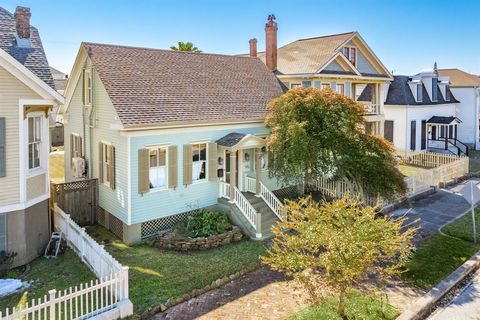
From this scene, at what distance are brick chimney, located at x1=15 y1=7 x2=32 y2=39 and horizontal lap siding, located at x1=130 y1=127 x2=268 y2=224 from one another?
5.44m

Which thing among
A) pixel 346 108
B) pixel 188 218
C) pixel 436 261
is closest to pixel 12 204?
pixel 188 218

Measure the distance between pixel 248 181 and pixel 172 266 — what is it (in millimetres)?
7044

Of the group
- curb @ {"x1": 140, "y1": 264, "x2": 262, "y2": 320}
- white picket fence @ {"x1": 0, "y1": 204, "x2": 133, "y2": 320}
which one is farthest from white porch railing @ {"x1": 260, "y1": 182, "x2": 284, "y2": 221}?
white picket fence @ {"x1": 0, "y1": 204, "x2": 133, "y2": 320}

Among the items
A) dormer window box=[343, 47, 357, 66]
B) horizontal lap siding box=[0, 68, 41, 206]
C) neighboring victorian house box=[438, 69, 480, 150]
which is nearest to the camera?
horizontal lap siding box=[0, 68, 41, 206]

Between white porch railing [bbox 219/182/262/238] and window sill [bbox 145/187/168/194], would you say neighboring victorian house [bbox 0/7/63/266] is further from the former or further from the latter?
white porch railing [bbox 219/182/262/238]

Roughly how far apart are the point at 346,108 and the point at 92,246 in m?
11.3

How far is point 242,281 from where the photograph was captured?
12.5 meters

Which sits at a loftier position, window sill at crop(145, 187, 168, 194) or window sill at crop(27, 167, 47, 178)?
window sill at crop(27, 167, 47, 178)

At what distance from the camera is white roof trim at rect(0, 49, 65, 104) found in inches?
482

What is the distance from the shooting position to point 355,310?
1039cm

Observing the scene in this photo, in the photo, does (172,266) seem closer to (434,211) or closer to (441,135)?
(434,211)

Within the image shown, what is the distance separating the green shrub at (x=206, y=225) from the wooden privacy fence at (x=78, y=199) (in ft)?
15.7

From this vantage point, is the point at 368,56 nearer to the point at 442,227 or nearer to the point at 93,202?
the point at 442,227

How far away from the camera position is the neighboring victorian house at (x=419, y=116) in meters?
34.8
